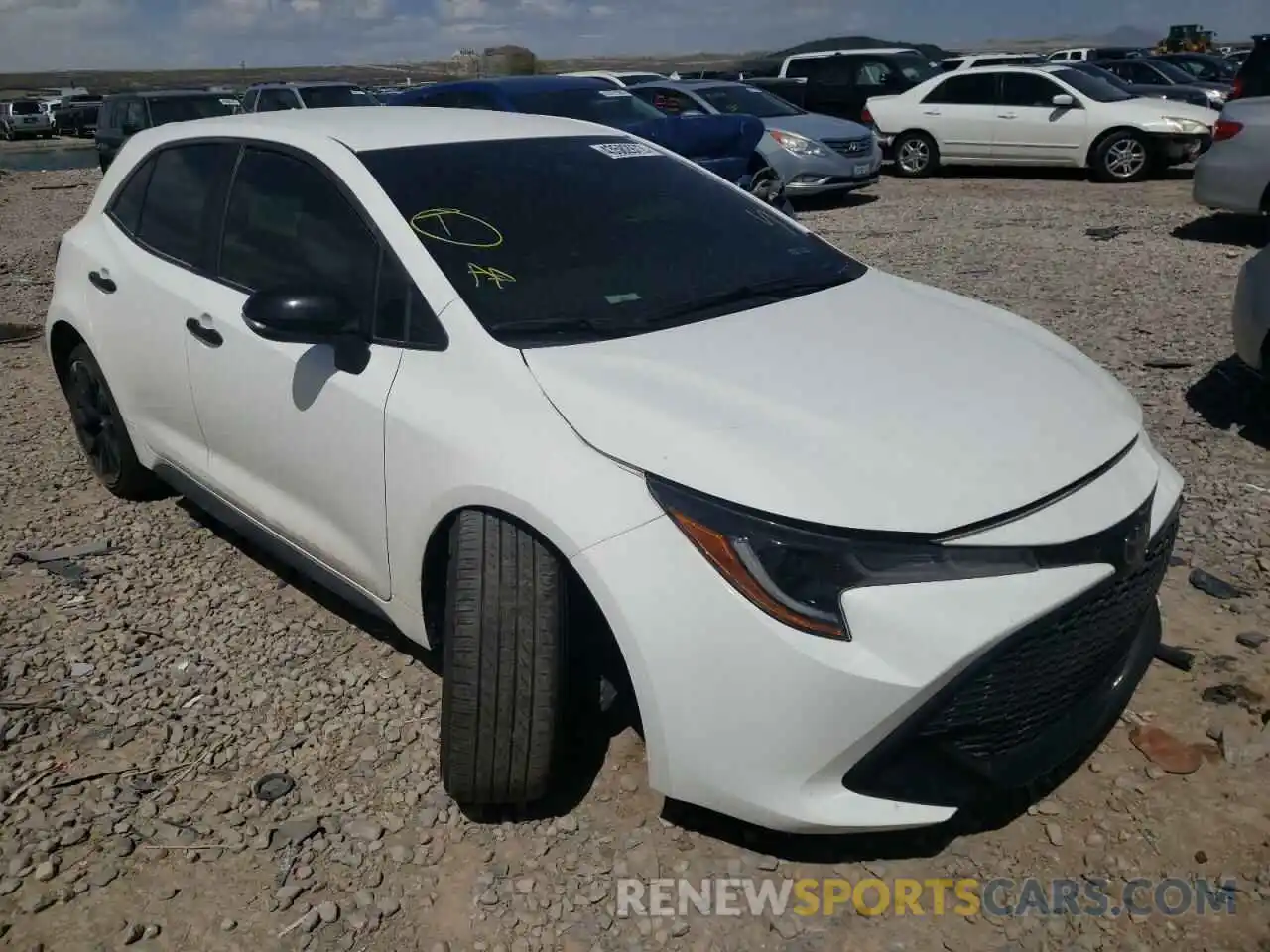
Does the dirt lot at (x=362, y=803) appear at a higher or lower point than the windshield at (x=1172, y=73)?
lower

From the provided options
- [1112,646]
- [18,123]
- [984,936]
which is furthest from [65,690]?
[18,123]

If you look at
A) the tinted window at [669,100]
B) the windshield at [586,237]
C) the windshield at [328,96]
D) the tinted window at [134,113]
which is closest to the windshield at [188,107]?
the tinted window at [134,113]

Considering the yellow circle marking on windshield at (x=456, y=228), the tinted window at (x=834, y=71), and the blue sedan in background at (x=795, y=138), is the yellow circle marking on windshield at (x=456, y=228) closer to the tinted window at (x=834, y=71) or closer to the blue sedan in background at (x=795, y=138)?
the blue sedan in background at (x=795, y=138)

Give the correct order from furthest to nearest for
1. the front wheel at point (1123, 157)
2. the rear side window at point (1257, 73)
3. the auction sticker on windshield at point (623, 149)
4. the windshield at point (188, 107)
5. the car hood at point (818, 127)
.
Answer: the windshield at point (188, 107) < the front wheel at point (1123, 157) < the car hood at point (818, 127) < the rear side window at point (1257, 73) < the auction sticker on windshield at point (623, 149)

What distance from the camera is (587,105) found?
10359 millimetres

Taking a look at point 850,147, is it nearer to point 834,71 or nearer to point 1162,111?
point 1162,111

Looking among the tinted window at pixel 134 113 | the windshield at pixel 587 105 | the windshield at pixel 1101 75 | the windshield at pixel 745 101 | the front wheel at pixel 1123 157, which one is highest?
the windshield at pixel 1101 75

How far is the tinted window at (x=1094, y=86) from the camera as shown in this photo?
13789mm

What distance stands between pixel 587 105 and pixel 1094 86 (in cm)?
752

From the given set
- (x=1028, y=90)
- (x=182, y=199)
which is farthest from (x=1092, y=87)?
(x=182, y=199)

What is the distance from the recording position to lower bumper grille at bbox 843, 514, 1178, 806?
222 centimetres

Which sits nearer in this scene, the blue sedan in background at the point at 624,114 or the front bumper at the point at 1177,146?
the blue sedan in background at the point at 624,114

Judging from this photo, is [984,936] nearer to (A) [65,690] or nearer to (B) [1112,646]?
(B) [1112,646]

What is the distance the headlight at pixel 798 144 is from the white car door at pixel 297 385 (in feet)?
32.2
